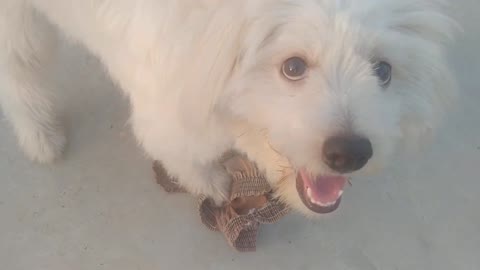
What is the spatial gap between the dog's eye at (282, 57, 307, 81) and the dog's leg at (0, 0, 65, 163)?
2.44 ft

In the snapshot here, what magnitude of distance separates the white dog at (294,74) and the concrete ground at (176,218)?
0.42 metres

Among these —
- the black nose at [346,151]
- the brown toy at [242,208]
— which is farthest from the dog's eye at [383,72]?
the brown toy at [242,208]

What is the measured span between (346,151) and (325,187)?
0.30m

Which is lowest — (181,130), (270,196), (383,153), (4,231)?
(4,231)

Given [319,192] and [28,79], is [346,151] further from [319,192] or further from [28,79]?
[28,79]

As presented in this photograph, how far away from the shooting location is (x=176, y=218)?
1758mm

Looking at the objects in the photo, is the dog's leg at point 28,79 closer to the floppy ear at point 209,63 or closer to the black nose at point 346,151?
the floppy ear at point 209,63

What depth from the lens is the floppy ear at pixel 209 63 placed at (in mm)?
1040

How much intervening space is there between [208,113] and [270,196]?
52 centimetres

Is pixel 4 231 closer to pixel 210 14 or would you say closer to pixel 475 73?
pixel 210 14

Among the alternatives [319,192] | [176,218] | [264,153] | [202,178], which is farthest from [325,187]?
[176,218]

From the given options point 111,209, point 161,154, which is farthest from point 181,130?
point 111,209

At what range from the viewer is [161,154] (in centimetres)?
150

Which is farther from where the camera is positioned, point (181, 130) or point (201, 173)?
point (201, 173)
